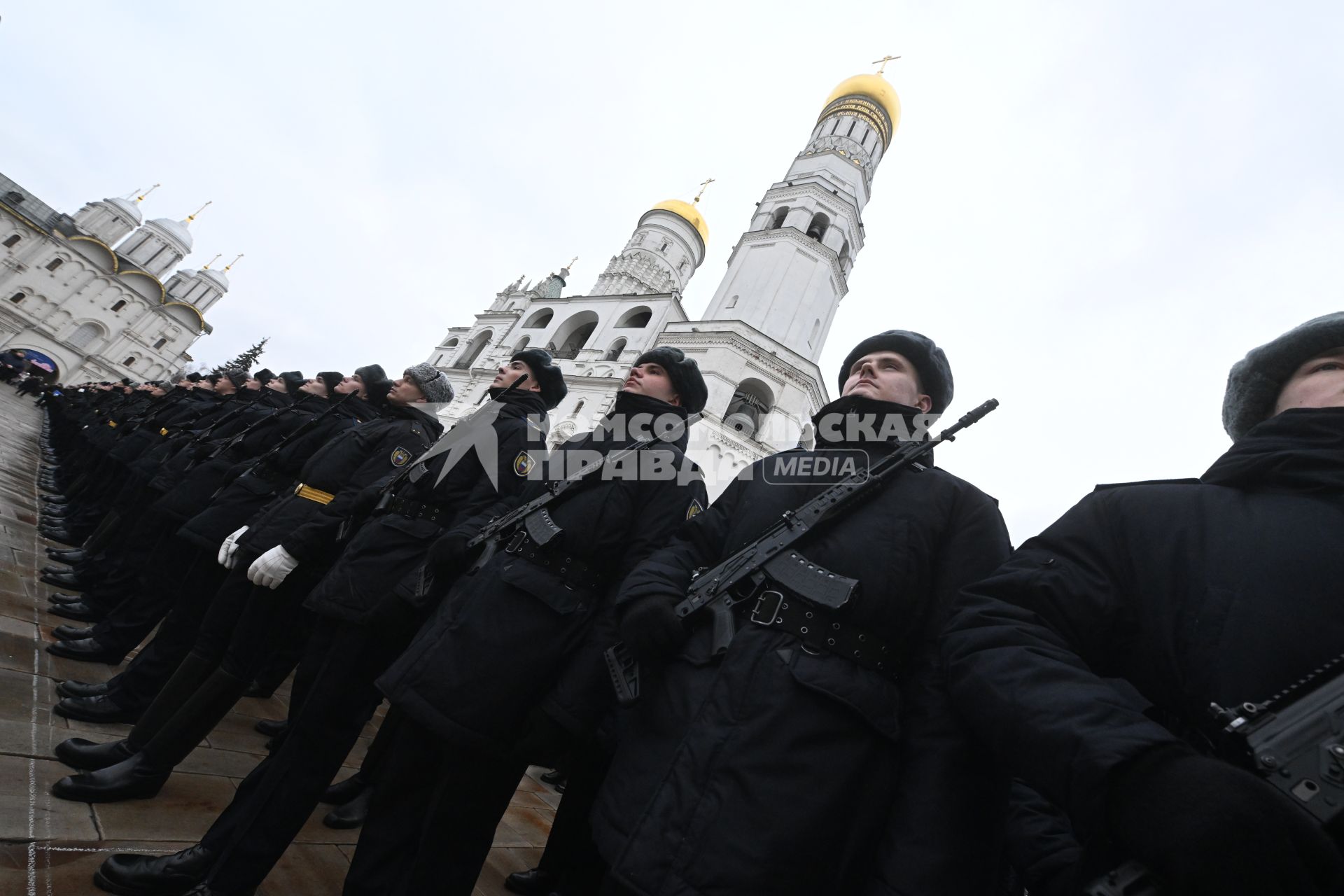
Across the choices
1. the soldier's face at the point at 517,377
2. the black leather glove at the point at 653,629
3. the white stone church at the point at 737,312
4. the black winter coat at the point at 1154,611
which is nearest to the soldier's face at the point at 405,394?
the soldier's face at the point at 517,377

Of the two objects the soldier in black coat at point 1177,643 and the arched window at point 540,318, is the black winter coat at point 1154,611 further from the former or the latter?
the arched window at point 540,318

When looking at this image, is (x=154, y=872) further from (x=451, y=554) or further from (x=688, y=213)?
(x=688, y=213)

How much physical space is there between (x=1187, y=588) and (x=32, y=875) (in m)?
3.77

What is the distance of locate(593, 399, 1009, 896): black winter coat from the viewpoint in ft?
4.78

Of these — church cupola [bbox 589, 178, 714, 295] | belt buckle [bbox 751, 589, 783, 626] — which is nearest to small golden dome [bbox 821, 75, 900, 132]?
church cupola [bbox 589, 178, 714, 295]

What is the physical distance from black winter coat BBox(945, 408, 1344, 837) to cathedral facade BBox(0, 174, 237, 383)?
214 feet

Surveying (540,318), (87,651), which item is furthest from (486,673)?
(540,318)

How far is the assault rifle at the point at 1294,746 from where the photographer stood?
0.95m

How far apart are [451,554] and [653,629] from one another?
49.2 inches

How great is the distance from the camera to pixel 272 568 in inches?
126

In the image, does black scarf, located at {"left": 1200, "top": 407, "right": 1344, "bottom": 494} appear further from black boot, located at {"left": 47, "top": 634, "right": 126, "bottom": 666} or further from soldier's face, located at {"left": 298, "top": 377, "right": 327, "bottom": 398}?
soldier's face, located at {"left": 298, "top": 377, "right": 327, "bottom": 398}

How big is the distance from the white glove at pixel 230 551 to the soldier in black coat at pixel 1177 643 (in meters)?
4.06

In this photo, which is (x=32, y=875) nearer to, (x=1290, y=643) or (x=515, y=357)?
(x=515, y=357)

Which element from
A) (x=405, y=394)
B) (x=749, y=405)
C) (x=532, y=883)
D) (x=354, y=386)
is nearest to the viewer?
(x=532, y=883)
